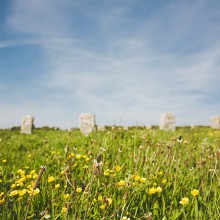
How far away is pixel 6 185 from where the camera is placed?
346 cm

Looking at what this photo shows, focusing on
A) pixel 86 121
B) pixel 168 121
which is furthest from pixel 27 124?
pixel 168 121

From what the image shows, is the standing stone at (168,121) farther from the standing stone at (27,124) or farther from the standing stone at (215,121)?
the standing stone at (27,124)

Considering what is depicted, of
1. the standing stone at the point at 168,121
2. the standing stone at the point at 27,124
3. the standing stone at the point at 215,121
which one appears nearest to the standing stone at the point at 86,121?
the standing stone at the point at 168,121

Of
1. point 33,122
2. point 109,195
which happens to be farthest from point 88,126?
point 109,195

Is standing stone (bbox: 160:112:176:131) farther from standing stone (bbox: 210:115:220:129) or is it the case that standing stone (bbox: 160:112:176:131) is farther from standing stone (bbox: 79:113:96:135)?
standing stone (bbox: 210:115:220:129)

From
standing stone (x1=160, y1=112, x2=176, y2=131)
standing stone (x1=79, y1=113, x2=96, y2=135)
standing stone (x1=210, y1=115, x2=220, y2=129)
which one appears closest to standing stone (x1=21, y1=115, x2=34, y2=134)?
standing stone (x1=79, y1=113, x2=96, y2=135)

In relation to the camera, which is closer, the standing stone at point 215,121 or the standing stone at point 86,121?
the standing stone at point 86,121

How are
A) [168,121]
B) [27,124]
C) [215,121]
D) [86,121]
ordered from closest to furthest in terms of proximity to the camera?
1. [86,121]
2. [168,121]
3. [27,124]
4. [215,121]

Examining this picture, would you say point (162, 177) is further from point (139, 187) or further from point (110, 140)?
point (110, 140)

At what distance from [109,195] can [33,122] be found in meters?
21.2

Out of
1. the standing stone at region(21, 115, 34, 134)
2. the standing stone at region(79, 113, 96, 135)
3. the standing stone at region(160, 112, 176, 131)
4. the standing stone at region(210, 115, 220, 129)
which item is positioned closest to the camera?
the standing stone at region(79, 113, 96, 135)

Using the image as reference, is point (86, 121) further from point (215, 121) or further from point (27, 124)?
point (215, 121)

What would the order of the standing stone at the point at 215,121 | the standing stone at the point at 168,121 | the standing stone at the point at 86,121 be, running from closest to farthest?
the standing stone at the point at 86,121, the standing stone at the point at 168,121, the standing stone at the point at 215,121

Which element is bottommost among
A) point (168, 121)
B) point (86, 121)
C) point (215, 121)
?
point (86, 121)
